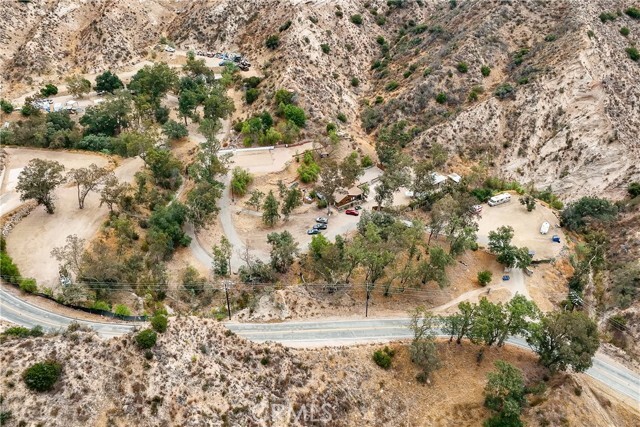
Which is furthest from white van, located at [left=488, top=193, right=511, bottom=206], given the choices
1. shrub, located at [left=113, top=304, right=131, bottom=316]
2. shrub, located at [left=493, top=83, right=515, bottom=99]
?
shrub, located at [left=113, top=304, right=131, bottom=316]

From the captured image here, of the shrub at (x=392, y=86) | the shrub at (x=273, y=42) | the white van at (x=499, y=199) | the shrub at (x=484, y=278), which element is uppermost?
the shrub at (x=273, y=42)

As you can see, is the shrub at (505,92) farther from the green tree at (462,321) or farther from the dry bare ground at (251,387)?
the green tree at (462,321)

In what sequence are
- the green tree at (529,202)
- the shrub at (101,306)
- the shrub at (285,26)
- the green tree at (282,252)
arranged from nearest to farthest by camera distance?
the shrub at (101,306) < the green tree at (282,252) < the green tree at (529,202) < the shrub at (285,26)

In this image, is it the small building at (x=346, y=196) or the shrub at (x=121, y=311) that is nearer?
the shrub at (x=121, y=311)

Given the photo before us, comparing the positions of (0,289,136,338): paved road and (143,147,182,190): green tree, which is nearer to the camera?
(0,289,136,338): paved road

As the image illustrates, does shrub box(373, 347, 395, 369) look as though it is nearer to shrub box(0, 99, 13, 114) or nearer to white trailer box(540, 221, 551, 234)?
white trailer box(540, 221, 551, 234)

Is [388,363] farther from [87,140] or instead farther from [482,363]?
[87,140]

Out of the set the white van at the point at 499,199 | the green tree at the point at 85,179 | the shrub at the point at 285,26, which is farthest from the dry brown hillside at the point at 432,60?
the green tree at the point at 85,179
